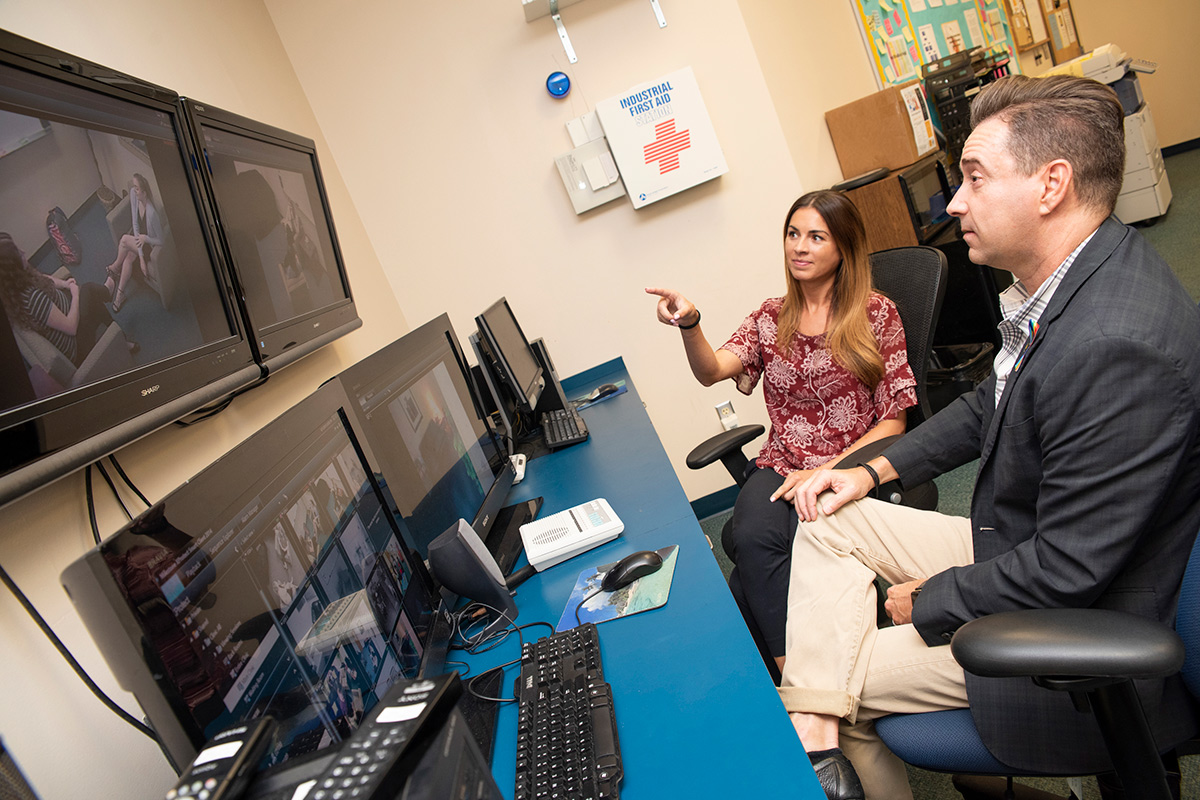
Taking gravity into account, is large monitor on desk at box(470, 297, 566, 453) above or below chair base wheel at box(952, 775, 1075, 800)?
above

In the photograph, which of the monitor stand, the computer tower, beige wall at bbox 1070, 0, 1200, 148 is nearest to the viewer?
the monitor stand

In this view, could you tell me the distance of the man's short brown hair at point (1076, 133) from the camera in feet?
3.84

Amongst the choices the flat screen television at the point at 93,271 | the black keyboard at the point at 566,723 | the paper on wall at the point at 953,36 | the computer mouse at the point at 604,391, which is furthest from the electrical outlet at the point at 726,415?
the paper on wall at the point at 953,36

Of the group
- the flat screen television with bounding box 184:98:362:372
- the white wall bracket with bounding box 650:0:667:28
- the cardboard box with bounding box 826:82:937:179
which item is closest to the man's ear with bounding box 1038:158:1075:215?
the flat screen television with bounding box 184:98:362:372

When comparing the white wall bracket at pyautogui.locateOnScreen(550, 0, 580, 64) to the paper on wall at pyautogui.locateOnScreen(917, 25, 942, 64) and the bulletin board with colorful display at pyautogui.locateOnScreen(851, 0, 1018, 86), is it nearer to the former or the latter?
the bulletin board with colorful display at pyautogui.locateOnScreen(851, 0, 1018, 86)

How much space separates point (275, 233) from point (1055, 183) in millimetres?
1626

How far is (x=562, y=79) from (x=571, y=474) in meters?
1.66

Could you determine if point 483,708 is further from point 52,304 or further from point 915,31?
point 915,31

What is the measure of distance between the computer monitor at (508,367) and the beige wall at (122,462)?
0.48m

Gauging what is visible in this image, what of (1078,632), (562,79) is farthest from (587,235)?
(1078,632)

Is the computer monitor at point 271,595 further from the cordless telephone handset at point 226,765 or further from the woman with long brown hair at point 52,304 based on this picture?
the woman with long brown hair at point 52,304

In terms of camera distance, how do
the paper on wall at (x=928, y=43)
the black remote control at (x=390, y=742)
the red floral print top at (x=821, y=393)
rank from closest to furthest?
the black remote control at (x=390, y=742) → the red floral print top at (x=821, y=393) → the paper on wall at (x=928, y=43)

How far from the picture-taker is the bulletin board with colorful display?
168 inches

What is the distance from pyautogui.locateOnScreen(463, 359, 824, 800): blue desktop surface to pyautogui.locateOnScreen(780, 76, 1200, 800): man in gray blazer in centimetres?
18
